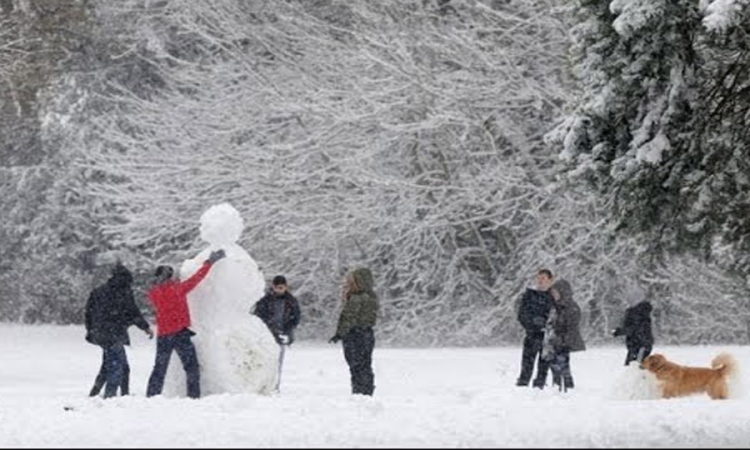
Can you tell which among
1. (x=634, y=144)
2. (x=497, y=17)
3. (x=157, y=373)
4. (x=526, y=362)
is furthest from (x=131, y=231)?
(x=634, y=144)

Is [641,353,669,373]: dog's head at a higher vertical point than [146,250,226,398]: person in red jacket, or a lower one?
lower

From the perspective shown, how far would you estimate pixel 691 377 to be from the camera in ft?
67.7

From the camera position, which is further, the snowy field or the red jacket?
the red jacket

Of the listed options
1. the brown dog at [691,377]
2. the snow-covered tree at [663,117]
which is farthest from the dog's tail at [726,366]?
the snow-covered tree at [663,117]

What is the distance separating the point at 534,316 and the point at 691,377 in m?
2.50

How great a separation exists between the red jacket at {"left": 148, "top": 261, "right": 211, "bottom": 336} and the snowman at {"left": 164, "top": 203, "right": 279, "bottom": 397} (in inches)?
11.0

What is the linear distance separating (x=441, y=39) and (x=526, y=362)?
1466 cm

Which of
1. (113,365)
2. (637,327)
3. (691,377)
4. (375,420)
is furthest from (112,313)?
(375,420)

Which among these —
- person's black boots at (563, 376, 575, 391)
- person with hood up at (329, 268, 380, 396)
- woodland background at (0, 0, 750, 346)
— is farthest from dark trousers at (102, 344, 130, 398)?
woodland background at (0, 0, 750, 346)

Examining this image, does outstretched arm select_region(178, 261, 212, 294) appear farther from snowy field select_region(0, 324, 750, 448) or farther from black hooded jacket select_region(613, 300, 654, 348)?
black hooded jacket select_region(613, 300, 654, 348)

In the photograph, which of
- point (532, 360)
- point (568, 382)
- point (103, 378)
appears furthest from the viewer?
point (568, 382)

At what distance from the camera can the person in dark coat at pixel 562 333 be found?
22891 mm

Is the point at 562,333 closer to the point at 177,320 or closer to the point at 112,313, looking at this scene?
the point at 112,313

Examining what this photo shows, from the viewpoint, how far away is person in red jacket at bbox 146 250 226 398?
18.7 metres
